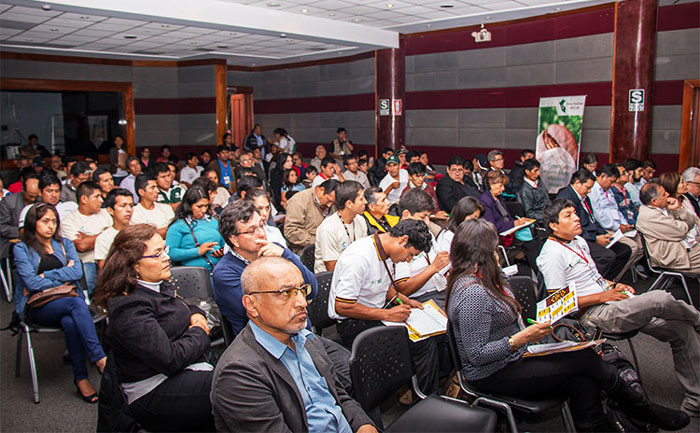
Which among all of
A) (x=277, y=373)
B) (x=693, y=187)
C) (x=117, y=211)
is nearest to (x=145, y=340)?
(x=277, y=373)

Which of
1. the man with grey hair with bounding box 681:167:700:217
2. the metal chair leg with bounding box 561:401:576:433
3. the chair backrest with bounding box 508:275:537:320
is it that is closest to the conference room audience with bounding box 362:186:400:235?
the chair backrest with bounding box 508:275:537:320

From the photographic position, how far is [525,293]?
3.59 m

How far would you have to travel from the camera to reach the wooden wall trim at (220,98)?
1326 cm

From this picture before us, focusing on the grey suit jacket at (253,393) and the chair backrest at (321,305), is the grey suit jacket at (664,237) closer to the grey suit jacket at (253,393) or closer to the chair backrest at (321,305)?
the chair backrest at (321,305)

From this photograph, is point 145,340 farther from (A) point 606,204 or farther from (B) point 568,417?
(A) point 606,204

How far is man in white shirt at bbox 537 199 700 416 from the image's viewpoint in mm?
3418

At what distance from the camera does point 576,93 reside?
909 centimetres

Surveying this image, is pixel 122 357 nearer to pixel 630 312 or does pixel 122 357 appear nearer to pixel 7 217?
pixel 630 312

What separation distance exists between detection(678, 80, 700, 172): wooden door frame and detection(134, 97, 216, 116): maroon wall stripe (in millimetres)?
9968

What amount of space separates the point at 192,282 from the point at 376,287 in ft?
4.28

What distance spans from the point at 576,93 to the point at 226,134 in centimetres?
770

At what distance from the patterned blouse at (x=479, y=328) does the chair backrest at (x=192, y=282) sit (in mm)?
1774

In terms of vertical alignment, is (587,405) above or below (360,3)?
below

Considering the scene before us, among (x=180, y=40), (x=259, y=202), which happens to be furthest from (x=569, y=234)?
(x=180, y=40)
